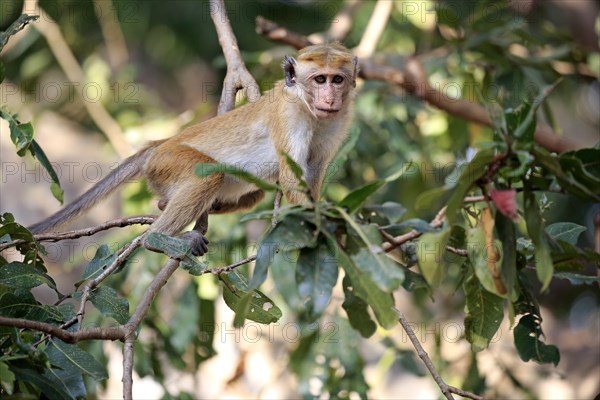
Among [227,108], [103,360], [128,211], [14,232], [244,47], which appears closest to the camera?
[14,232]

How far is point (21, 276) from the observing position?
3332 millimetres

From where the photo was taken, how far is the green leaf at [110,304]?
3.27 metres

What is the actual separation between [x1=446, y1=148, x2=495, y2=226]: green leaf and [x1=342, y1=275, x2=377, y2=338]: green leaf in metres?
1.20

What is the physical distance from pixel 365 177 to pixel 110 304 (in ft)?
14.8

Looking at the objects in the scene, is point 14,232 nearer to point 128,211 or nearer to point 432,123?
point 128,211

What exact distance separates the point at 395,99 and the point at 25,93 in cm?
566

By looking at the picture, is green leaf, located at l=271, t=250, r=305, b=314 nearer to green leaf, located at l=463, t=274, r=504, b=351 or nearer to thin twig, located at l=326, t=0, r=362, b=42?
green leaf, located at l=463, t=274, r=504, b=351

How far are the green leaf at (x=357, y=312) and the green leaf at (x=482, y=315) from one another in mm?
595

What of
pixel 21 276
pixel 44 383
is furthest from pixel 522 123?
pixel 21 276

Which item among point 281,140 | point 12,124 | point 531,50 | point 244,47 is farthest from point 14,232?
point 244,47

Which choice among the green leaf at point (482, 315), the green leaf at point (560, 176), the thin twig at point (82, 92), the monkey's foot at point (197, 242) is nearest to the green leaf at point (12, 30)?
the monkey's foot at point (197, 242)

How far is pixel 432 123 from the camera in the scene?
7785mm

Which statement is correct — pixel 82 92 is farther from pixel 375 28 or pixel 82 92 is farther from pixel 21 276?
pixel 21 276

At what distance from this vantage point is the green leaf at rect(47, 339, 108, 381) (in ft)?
9.80
